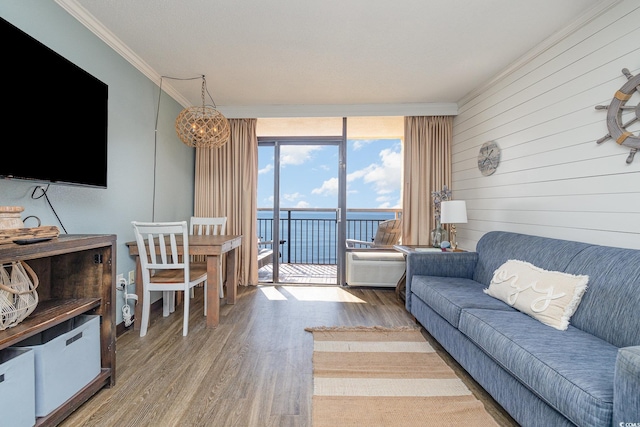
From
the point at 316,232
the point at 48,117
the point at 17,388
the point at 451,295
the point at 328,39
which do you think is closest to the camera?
the point at 17,388

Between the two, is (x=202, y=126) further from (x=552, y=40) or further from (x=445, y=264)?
(x=552, y=40)

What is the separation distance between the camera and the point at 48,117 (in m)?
1.61

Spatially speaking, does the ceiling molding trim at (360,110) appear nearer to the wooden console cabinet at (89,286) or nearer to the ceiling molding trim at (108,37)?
the ceiling molding trim at (108,37)

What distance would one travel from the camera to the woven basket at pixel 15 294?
49.2 inches

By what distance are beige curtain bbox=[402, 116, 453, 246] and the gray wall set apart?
2986mm

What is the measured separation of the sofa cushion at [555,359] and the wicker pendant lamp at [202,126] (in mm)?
2748

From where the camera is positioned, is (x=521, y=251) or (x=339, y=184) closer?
(x=521, y=251)

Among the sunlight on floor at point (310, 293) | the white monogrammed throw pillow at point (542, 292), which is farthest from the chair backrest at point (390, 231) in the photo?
the white monogrammed throw pillow at point (542, 292)

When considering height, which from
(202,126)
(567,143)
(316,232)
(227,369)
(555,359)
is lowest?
(227,369)

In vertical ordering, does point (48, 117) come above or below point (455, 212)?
above

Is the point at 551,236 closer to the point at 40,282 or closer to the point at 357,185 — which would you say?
the point at 357,185

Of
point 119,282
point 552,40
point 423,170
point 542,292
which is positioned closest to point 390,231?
point 423,170

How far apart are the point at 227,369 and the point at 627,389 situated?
199 cm

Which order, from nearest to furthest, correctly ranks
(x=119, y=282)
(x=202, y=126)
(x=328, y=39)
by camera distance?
(x=328, y=39)
(x=119, y=282)
(x=202, y=126)
